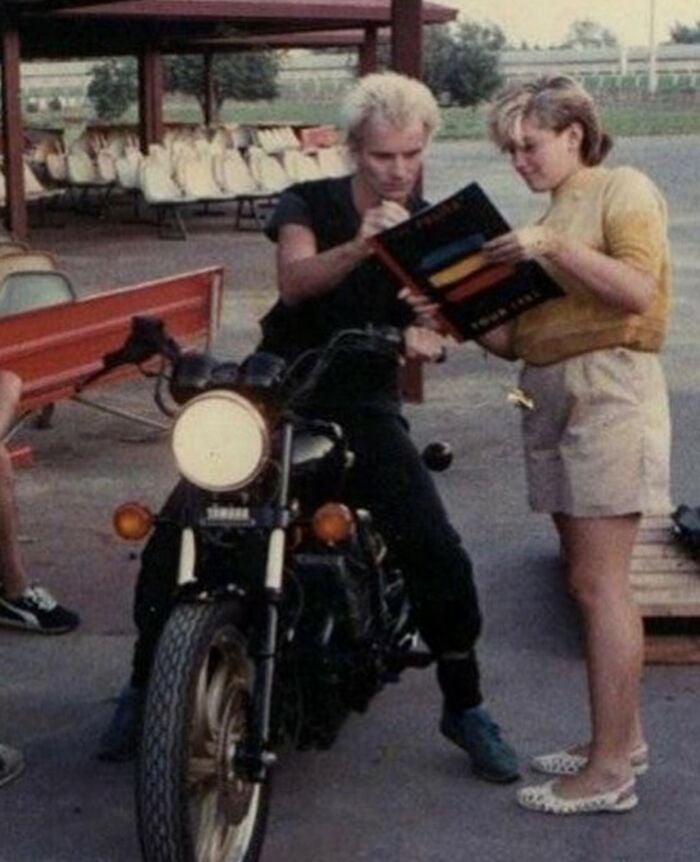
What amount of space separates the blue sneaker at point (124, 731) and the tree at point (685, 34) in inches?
5477

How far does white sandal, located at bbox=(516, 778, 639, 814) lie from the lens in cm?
466

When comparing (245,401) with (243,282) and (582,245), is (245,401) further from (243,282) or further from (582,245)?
(243,282)

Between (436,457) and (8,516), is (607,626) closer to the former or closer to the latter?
(436,457)

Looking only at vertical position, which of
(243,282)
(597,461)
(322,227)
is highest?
(322,227)

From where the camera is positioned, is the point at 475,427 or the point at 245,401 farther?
the point at 475,427

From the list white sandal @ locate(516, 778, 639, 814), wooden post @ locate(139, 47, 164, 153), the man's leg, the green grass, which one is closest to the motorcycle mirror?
the man's leg

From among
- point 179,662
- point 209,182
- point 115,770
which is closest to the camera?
point 179,662

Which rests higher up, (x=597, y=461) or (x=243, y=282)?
(x=597, y=461)

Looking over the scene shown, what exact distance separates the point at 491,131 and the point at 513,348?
50 centimetres

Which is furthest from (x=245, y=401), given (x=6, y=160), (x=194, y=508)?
(x=6, y=160)

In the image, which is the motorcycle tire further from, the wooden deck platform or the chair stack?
the chair stack

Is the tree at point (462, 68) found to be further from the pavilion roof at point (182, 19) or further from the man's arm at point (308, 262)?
the man's arm at point (308, 262)

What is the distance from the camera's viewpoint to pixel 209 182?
2445 cm

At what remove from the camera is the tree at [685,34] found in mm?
141875
